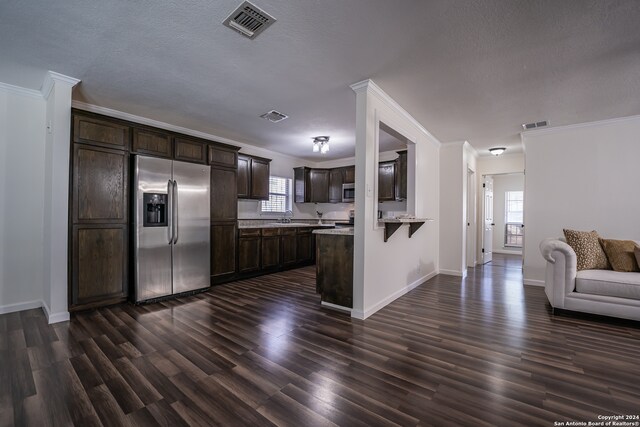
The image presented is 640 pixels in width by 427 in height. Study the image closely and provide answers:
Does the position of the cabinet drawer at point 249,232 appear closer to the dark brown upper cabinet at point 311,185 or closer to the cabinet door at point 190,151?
the cabinet door at point 190,151

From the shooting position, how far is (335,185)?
6.93m

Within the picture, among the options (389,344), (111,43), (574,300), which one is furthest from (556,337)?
(111,43)

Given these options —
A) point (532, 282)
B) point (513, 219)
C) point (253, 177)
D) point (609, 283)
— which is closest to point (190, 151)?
point (253, 177)

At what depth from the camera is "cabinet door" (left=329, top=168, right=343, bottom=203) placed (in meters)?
6.86

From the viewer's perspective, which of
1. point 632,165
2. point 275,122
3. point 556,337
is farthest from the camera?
point 275,122

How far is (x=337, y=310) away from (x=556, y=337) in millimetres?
2197

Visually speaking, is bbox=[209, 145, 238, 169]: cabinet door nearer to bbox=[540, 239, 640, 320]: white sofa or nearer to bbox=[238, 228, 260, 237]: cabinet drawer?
bbox=[238, 228, 260, 237]: cabinet drawer

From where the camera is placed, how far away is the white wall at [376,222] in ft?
10.2

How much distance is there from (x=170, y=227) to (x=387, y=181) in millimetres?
4243

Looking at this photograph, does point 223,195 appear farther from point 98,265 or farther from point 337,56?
point 337,56

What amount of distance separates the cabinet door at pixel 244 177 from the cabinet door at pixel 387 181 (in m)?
2.84

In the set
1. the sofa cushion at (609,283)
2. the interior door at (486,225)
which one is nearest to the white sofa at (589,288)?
the sofa cushion at (609,283)

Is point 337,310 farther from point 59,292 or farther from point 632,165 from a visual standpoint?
point 632,165

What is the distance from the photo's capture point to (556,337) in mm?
2654
